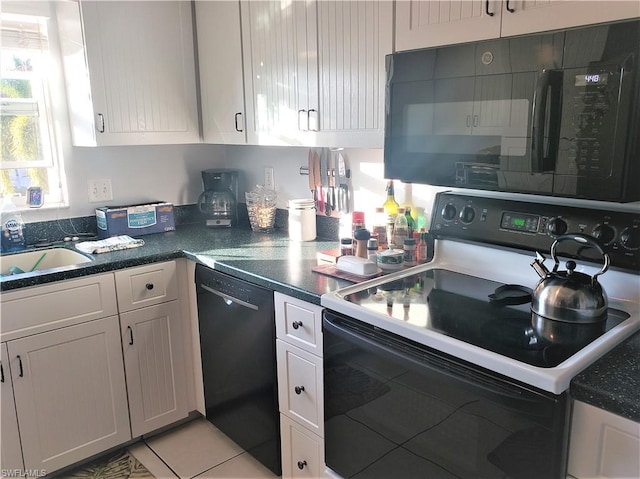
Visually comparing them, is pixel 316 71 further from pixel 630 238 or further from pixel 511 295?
pixel 630 238

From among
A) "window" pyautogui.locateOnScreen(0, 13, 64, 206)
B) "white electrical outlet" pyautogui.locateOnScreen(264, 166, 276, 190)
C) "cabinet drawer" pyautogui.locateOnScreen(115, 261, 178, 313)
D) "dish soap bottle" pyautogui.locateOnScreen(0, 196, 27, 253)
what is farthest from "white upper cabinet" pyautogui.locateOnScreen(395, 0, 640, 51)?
"dish soap bottle" pyautogui.locateOnScreen(0, 196, 27, 253)

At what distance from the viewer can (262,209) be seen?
2588mm

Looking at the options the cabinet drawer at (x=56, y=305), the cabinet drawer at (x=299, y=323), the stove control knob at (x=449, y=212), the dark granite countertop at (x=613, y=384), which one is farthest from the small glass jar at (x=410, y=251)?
the cabinet drawer at (x=56, y=305)

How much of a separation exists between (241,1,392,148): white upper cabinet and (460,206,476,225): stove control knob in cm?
36

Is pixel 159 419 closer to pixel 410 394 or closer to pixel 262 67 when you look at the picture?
pixel 410 394

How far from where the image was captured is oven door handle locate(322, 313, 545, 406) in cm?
113

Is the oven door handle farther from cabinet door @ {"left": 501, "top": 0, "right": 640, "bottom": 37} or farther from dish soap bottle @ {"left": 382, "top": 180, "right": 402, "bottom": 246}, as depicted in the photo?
cabinet door @ {"left": 501, "top": 0, "right": 640, "bottom": 37}

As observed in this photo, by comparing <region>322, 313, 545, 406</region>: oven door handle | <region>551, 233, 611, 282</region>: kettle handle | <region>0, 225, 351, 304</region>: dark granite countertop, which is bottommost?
<region>322, 313, 545, 406</region>: oven door handle

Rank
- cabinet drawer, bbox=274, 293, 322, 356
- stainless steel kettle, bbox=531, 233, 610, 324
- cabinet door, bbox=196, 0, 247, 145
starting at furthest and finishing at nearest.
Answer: cabinet door, bbox=196, 0, 247, 145 < cabinet drawer, bbox=274, 293, 322, 356 < stainless steel kettle, bbox=531, 233, 610, 324

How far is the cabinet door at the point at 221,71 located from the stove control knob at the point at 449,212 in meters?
1.03

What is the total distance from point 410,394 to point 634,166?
772mm

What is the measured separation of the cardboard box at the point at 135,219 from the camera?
8.12 ft

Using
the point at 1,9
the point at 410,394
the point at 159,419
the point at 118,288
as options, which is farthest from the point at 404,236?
the point at 1,9

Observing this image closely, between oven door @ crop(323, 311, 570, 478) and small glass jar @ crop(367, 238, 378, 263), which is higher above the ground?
small glass jar @ crop(367, 238, 378, 263)
